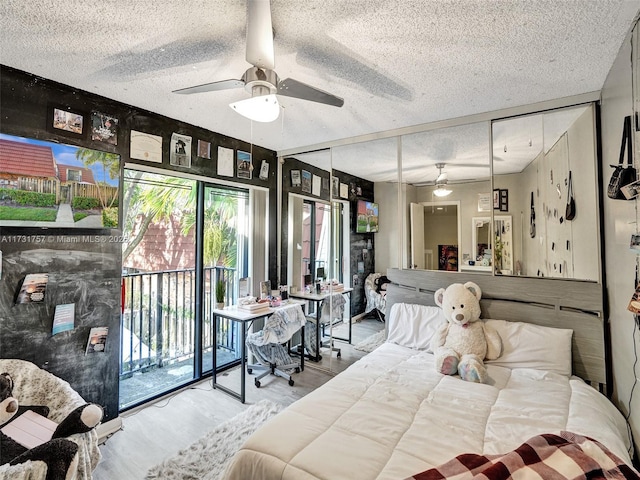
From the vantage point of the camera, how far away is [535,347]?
83.4 inches

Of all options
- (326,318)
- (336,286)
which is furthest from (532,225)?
(326,318)

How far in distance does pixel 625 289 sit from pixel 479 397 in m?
1.01

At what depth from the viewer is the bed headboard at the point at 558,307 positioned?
206cm

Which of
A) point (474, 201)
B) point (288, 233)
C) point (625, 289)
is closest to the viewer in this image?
point (625, 289)

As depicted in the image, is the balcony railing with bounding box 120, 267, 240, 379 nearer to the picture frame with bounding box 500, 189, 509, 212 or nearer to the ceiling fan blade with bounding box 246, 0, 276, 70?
the ceiling fan blade with bounding box 246, 0, 276, 70

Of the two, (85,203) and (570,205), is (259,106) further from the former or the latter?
(570,205)

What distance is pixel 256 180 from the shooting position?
3.53 m

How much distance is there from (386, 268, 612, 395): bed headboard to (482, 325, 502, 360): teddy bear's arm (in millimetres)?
203

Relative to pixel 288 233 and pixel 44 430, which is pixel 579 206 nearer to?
pixel 288 233

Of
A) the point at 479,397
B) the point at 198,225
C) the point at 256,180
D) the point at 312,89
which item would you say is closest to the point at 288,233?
the point at 256,180

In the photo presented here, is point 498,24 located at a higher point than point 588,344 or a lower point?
higher

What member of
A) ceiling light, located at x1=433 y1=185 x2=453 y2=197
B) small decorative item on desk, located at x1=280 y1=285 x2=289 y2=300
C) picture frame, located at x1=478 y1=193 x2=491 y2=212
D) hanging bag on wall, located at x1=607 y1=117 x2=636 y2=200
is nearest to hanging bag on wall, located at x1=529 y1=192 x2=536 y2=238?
picture frame, located at x1=478 y1=193 x2=491 y2=212

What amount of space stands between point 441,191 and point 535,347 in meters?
1.47

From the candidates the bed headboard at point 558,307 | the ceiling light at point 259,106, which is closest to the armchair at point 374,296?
the bed headboard at point 558,307
